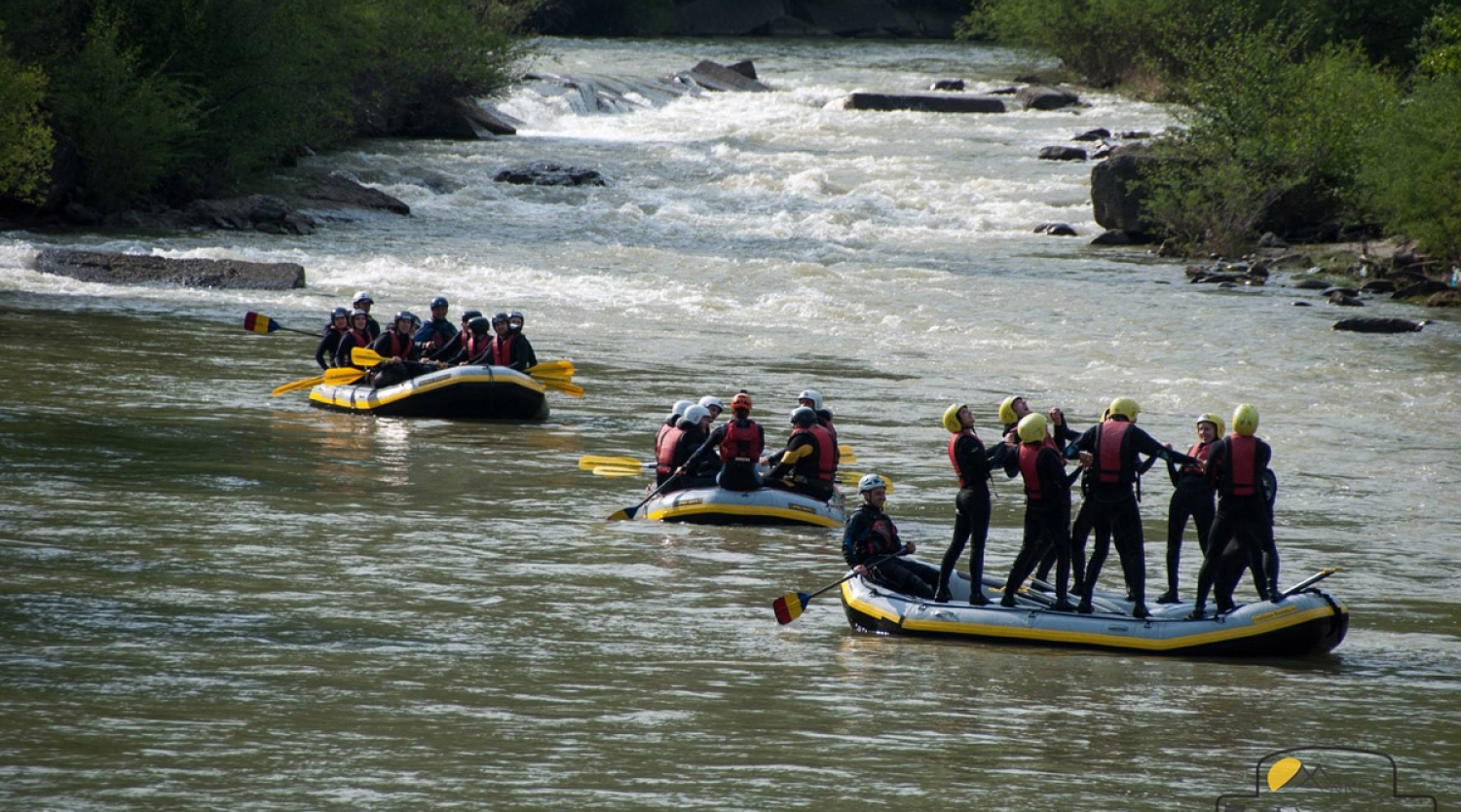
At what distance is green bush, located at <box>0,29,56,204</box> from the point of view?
1129 inches

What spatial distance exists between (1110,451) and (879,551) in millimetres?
1736

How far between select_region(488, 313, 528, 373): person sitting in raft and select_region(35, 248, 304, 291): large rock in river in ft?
32.2

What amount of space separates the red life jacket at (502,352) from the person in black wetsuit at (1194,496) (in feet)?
31.7

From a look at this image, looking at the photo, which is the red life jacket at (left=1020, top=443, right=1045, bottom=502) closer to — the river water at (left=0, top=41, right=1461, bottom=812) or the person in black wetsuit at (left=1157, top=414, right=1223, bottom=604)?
the person in black wetsuit at (left=1157, top=414, right=1223, bottom=604)

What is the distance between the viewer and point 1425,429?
19.0 meters

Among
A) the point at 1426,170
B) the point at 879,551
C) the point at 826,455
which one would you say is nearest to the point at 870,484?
the point at 879,551

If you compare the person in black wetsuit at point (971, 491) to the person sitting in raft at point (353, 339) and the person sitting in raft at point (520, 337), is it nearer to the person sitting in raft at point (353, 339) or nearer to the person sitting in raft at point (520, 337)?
the person sitting in raft at point (520, 337)

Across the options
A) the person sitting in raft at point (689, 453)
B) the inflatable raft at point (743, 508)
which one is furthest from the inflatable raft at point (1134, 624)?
the person sitting in raft at point (689, 453)

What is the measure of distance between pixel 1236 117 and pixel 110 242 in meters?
21.9

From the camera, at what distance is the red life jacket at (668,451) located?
1438 cm

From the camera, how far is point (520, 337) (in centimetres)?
1894

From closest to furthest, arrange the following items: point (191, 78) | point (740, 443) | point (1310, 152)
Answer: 1. point (740, 443)
2. point (1310, 152)
3. point (191, 78)

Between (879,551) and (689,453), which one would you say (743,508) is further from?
(879,551)

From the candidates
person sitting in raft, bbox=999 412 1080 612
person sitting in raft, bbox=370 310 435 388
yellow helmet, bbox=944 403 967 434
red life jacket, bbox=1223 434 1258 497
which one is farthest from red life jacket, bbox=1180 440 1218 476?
person sitting in raft, bbox=370 310 435 388
